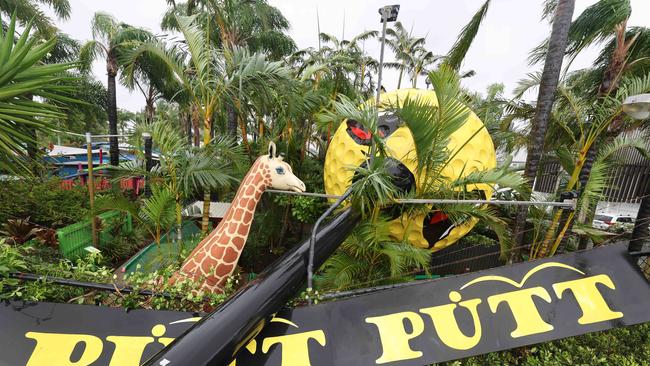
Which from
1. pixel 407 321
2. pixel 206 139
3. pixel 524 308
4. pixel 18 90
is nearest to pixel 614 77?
pixel 524 308

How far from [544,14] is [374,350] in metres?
5.48

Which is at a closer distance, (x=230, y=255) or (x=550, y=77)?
(x=230, y=255)

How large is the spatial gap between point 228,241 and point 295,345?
199 centimetres

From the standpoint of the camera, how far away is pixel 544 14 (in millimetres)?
4363

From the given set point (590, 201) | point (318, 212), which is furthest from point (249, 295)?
point (590, 201)

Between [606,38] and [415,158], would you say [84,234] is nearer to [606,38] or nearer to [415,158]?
[415,158]

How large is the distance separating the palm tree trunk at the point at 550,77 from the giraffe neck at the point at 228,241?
349 centimetres

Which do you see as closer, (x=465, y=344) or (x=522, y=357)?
(x=465, y=344)

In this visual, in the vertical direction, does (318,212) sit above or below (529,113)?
below

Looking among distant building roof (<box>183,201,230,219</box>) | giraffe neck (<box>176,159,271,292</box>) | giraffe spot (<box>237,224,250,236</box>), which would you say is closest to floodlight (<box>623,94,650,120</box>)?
giraffe neck (<box>176,159,271,292</box>)

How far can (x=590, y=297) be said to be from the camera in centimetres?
203

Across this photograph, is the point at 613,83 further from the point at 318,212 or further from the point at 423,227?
the point at 318,212

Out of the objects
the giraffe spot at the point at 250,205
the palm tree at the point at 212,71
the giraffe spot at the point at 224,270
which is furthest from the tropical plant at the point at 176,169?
the giraffe spot at the point at 224,270

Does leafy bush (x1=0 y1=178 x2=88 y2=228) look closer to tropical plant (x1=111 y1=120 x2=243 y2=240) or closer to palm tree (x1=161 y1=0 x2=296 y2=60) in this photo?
tropical plant (x1=111 y1=120 x2=243 y2=240)
